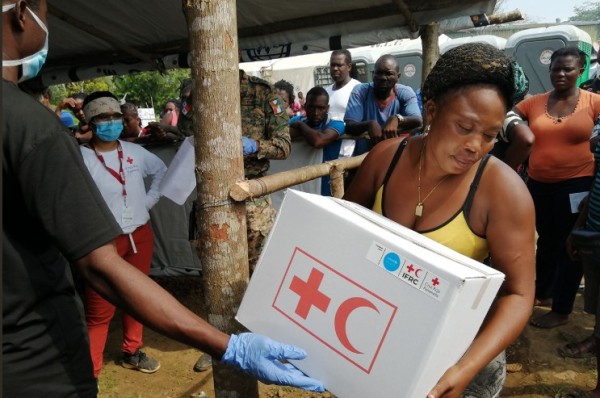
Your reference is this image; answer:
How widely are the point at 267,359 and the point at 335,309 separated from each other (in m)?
0.23

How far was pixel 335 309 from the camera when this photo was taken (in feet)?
3.89

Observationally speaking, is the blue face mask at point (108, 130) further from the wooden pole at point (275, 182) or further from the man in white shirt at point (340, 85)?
the man in white shirt at point (340, 85)

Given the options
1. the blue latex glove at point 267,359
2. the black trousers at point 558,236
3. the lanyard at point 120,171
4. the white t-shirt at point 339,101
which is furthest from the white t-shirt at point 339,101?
the blue latex glove at point 267,359

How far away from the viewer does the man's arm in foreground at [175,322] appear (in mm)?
1107

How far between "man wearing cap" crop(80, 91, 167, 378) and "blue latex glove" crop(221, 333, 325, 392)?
1.94m

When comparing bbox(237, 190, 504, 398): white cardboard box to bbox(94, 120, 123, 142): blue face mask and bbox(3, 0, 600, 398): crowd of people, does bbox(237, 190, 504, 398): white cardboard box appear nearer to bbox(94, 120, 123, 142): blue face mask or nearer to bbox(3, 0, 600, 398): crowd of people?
bbox(3, 0, 600, 398): crowd of people

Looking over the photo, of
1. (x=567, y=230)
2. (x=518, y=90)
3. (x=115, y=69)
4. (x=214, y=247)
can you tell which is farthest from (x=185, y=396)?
(x=115, y=69)

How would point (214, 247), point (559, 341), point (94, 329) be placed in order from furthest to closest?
1. point (559, 341)
2. point (94, 329)
3. point (214, 247)

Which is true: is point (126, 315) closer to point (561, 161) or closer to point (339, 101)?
point (339, 101)

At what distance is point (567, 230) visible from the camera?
3723 mm

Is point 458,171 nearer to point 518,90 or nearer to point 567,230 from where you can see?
point 518,90

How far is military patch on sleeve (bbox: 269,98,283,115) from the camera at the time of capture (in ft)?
10.1

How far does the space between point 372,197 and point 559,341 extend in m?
2.79

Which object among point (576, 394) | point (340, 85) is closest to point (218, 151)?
point (576, 394)
